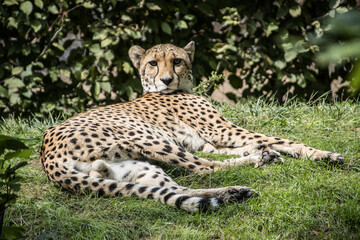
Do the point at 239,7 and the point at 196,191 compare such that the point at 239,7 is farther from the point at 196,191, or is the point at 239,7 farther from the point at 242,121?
the point at 196,191

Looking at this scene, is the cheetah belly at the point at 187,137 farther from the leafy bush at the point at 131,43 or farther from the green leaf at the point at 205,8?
the green leaf at the point at 205,8

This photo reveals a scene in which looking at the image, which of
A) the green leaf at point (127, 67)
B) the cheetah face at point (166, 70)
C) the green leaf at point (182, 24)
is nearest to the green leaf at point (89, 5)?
the green leaf at point (127, 67)

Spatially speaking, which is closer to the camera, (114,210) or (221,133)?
(114,210)

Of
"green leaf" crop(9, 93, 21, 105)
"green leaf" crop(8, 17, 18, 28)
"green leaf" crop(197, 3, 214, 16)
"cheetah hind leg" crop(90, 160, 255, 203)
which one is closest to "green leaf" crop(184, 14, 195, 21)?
"green leaf" crop(197, 3, 214, 16)

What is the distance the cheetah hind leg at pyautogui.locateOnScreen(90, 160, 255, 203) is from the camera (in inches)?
97.5

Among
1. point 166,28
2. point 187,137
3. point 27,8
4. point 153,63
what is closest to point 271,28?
point 166,28

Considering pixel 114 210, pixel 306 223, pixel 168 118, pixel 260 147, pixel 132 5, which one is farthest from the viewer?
pixel 132 5

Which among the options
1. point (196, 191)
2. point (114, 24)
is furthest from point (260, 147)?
point (114, 24)

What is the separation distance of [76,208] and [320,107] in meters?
2.90

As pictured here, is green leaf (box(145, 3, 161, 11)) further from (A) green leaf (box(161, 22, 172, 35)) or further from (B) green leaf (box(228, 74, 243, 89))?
(B) green leaf (box(228, 74, 243, 89))

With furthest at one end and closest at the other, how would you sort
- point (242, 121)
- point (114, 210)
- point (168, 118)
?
point (242, 121) < point (168, 118) < point (114, 210)

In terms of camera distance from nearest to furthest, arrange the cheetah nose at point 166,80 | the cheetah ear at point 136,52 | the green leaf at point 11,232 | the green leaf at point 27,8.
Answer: the green leaf at point 11,232 → the cheetah nose at point 166,80 → the cheetah ear at point 136,52 → the green leaf at point 27,8

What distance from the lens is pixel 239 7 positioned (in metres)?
5.29

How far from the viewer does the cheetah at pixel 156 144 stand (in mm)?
2566
